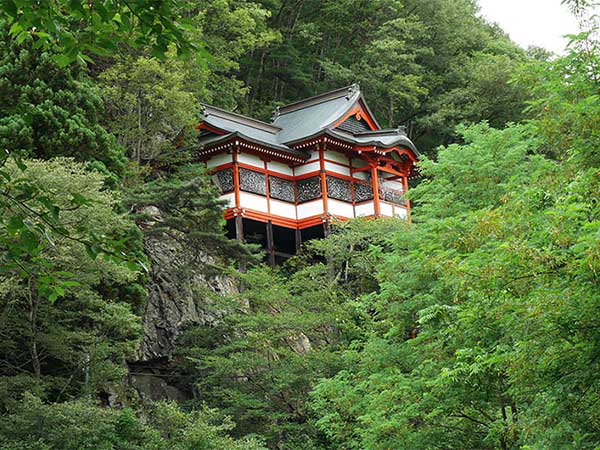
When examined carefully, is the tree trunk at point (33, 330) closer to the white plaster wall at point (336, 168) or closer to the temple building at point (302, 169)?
the temple building at point (302, 169)

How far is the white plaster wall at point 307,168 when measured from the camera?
23156 millimetres

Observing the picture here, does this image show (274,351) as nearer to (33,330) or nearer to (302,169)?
(33,330)

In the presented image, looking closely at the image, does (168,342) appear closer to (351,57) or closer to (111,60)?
(111,60)

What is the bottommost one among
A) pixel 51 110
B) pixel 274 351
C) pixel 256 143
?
pixel 274 351

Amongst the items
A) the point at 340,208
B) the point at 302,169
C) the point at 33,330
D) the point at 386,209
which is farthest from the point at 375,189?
the point at 33,330

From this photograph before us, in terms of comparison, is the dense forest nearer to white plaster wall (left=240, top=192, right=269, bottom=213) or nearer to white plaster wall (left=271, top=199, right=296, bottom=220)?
white plaster wall (left=240, top=192, right=269, bottom=213)

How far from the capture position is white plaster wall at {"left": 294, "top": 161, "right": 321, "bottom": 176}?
2316cm

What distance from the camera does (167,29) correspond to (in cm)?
396

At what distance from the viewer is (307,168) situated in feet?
76.5

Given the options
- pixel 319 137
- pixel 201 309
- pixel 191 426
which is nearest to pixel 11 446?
pixel 191 426

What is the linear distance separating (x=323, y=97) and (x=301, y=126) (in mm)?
1811

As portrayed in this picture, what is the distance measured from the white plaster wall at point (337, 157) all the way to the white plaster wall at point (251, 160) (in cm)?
185

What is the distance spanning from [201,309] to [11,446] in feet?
24.0

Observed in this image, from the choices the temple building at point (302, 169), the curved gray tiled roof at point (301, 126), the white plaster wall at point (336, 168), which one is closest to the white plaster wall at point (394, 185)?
the temple building at point (302, 169)
